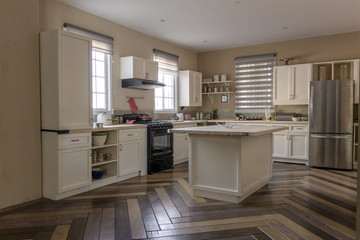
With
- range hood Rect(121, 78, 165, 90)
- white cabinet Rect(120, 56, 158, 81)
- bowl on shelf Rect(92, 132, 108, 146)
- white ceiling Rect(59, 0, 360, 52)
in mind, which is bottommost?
bowl on shelf Rect(92, 132, 108, 146)

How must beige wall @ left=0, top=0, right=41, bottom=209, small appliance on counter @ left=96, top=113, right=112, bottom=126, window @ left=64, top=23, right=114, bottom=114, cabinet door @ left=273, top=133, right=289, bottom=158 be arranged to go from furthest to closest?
1. cabinet door @ left=273, top=133, right=289, bottom=158
2. window @ left=64, top=23, right=114, bottom=114
3. small appliance on counter @ left=96, top=113, right=112, bottom=126
4. beige wall @ left=0, top=0, right=41, bottom=209

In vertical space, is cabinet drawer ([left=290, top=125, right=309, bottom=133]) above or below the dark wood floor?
above

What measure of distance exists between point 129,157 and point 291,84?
3752mm

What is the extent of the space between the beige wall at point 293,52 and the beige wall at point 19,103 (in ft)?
15.3

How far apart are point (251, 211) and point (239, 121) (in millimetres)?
3437

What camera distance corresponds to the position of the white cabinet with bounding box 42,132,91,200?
3.44 meters

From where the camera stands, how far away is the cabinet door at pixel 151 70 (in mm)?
5328

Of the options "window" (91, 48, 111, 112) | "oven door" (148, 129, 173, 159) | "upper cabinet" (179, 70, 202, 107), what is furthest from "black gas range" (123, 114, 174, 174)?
"upper cabinet" (179, 70, 202, 107)

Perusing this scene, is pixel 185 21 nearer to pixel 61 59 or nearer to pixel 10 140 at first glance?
pixel 61 59

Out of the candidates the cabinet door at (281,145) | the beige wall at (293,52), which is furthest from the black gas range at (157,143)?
the beige wall at (293,52)

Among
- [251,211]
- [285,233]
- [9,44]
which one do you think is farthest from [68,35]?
[285,233]

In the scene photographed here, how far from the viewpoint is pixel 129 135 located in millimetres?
4500

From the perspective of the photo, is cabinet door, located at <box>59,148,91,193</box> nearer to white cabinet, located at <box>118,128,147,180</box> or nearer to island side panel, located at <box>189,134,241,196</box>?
white cabinet, located at <box>118,128,147,180</box>

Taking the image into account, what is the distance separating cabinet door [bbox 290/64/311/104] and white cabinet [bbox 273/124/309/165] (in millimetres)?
627
